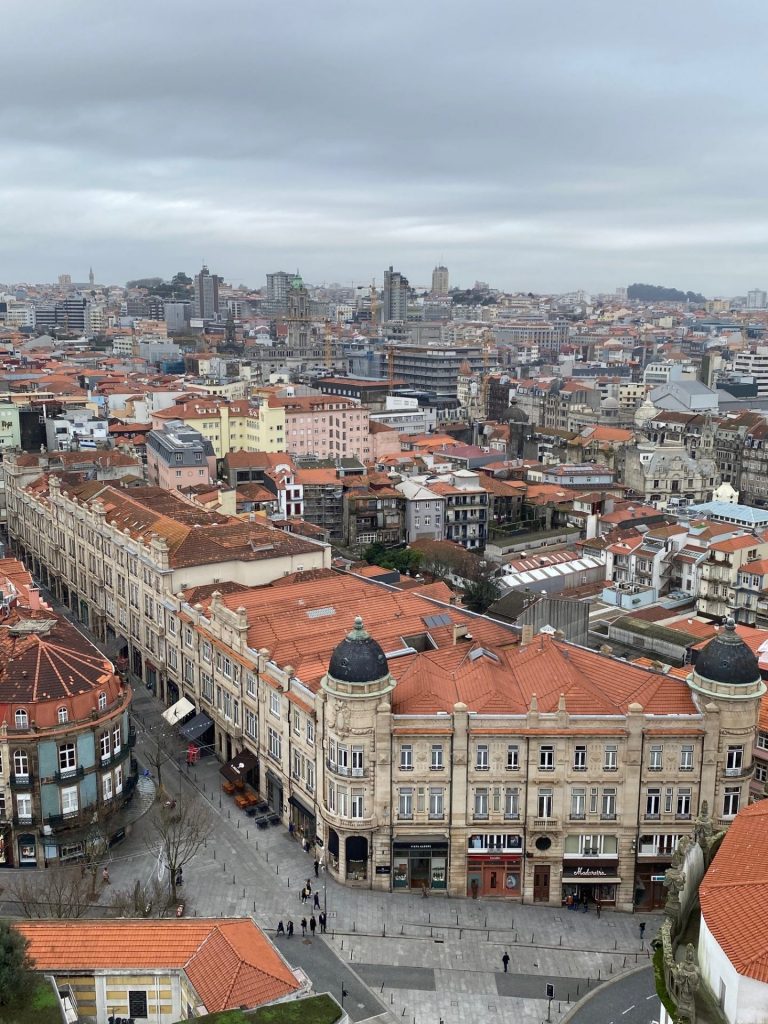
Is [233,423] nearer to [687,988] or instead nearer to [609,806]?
[609,806]

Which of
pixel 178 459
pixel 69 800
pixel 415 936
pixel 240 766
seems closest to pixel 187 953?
pixel 415 936

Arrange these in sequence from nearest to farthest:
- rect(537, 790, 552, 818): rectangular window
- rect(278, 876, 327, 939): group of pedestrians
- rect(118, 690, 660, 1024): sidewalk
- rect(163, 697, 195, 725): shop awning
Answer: rect(118, 690, 660, 1024): sidewalk
rect(278, 876, 327, 939): group of pedestrians
rect(537, 790, 552, 818): rectangular window
rect(163, 697, 195, 725): shop awning

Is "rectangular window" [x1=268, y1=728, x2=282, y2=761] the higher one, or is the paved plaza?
"rectangular window" [x1=268, y1=728, x2=282, y2=761]

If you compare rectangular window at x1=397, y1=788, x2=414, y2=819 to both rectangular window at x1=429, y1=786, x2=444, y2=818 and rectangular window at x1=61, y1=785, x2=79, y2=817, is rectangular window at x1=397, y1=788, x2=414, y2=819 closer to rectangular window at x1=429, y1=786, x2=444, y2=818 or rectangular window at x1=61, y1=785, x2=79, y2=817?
rectangular window at x1=429, y1=786, x2=444, y2=818

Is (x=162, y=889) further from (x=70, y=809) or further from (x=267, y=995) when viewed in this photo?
(x=267, y=995)

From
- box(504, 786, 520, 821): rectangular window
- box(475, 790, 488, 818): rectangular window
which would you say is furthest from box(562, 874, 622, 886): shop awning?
Result: box(475, 790, 488, 818): rectangular window

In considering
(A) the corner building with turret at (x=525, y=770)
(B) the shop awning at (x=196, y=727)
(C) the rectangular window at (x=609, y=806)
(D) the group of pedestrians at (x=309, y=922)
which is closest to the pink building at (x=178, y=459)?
(B) the shop awning at (x=196, y=727)

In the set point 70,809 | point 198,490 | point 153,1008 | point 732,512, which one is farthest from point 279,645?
point 732,512
